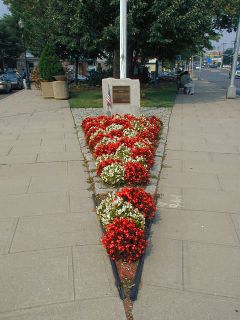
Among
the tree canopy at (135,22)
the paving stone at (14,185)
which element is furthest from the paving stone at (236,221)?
the tree canopy at (135,22)

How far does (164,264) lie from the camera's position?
3348mm

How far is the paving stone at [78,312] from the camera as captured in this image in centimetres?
266

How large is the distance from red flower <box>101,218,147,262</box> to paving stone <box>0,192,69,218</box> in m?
1.28

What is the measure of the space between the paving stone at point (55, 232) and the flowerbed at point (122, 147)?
0.98 m

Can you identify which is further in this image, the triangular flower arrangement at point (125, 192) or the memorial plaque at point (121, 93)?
the memorial plaque at point (121, 93)

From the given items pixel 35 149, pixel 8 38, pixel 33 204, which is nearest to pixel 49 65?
pixel 35 149

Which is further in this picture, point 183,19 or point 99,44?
point 99,44

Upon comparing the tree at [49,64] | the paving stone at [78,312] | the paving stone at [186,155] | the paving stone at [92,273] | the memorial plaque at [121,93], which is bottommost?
the paving stone at [186,155]

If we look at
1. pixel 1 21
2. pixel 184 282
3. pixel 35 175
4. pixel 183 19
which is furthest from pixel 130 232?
pixel 1 21

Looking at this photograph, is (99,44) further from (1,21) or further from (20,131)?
(1,21)

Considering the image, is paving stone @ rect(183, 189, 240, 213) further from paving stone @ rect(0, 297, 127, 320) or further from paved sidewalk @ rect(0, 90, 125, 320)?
paving stone @ rect(0, 297, 127, 320)

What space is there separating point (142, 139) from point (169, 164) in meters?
0.83

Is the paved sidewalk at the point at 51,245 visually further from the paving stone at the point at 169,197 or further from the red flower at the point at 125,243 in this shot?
the paving stone at the point at 169,197

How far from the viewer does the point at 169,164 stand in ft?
21.0
